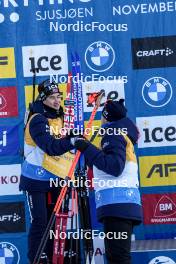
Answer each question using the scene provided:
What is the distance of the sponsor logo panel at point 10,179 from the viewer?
5.07 meters

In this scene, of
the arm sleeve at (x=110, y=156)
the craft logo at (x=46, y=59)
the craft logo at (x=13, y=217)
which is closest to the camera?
the arm sleeve at (x=110, y=156)

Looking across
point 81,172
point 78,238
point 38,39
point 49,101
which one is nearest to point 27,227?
point 78,238

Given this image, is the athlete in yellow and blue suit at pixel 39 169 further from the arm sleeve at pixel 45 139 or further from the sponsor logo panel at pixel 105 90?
the sponsor logo panel at pixel 105 90

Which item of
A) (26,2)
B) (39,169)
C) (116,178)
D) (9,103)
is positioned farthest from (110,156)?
(26,2)

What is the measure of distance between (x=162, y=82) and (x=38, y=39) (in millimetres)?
1141

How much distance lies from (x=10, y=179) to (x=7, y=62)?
1035mm

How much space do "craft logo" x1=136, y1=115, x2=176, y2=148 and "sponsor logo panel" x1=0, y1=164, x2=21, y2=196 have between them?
112 centimetres

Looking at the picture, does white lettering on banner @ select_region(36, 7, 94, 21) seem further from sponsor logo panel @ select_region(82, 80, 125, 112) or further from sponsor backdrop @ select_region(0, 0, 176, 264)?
sponsor logo panel @ select_region(82, 80, 125, 112)

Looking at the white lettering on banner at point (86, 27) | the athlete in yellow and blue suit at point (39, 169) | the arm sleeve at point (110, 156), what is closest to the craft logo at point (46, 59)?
the white lettering on banner at point (86, 27)

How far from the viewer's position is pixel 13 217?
5121 millimetres

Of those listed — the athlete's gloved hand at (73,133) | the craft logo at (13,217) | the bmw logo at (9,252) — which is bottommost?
the bmw logo at (9,252)

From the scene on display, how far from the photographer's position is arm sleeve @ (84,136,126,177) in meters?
3.55

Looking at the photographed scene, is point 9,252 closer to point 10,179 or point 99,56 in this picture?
point 10,179

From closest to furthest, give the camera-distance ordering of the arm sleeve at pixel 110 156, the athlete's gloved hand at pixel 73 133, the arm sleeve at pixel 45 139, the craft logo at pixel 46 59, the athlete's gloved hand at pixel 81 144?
the arm sleeve at pixel 110 156
the athlete's gloved hand at pixel 81 144
the athlete's gloved hand at pixel 73 133
the arm sleeve at pixel 45 139
the craft logo at pixel 46 59
